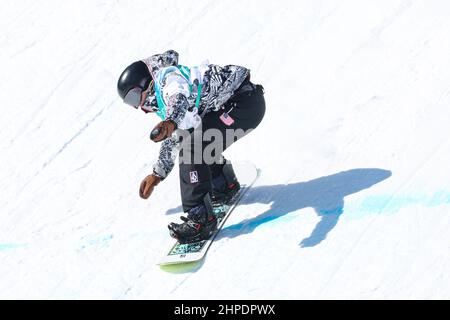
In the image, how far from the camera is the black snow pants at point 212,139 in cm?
470

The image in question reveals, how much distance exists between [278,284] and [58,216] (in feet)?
7.24

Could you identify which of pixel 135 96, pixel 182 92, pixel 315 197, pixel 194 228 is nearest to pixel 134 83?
pixel 135 96

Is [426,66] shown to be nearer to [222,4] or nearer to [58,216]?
[222,4]

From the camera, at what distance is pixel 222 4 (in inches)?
331

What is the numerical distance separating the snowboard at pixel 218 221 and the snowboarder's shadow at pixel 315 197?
0.23 ft

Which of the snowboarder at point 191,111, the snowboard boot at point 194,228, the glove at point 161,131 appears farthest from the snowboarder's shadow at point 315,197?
the glove at point 161,131

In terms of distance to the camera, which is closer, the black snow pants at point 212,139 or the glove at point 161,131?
the glove at point 161,131

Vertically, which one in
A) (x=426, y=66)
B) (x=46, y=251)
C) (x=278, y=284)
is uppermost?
(x=426, y=66)

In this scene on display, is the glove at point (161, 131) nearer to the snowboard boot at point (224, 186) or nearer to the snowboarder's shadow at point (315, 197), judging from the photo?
the snowboarder's shadow at point (315, 197)

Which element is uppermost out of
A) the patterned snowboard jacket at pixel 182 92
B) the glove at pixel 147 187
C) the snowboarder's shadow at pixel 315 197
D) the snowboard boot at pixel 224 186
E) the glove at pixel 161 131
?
the patterned snowboard jacket at pixel 182 92

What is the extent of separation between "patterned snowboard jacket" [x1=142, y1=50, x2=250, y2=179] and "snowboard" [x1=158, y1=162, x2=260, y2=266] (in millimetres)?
531

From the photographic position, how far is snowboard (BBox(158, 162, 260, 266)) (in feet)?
15.3

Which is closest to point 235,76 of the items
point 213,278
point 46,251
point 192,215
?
point 192,215

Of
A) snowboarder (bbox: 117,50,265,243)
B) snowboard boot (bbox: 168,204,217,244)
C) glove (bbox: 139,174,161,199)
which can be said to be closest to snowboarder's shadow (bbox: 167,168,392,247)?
snowboard boot (bbox: 168,204,217,244)
